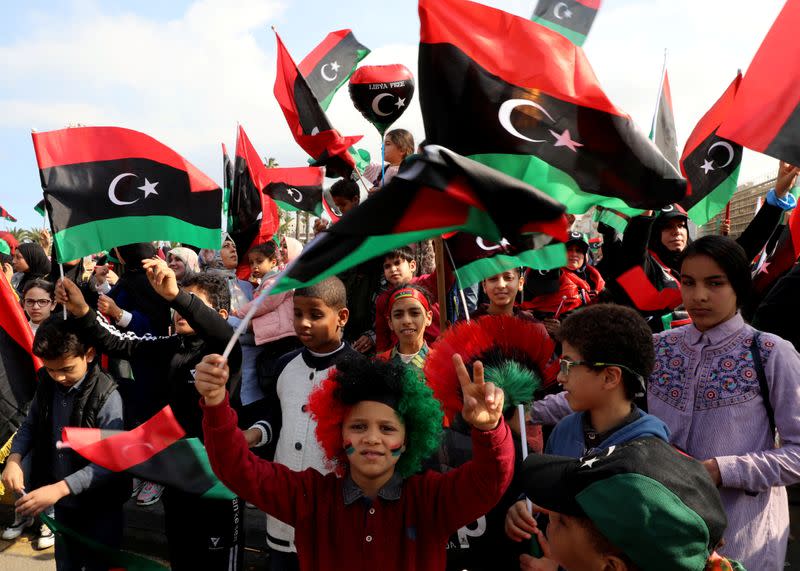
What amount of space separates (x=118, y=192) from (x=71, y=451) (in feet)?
4.64

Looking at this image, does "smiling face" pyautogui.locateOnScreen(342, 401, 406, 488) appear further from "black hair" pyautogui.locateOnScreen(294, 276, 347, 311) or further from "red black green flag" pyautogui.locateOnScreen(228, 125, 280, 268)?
"red black green flag" pyautogui.locateOnScreen(228, 125, 280, 268)

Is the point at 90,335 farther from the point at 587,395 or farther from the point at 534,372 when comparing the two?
the point at 587,395

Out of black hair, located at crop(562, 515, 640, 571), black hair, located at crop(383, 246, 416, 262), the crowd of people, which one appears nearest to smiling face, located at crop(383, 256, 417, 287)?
black hair, located at crop(383, 246, 416, 262)

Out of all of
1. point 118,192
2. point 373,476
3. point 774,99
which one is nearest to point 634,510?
point 373,476

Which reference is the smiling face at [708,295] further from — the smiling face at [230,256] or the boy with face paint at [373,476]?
the smiling face at [230,256]

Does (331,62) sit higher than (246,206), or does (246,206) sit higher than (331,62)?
(331,62)

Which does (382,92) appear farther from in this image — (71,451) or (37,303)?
(71,451)

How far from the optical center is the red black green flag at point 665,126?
4.45 meters

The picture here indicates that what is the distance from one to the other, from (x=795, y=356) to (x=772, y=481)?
0.45m

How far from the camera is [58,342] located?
3340 mm

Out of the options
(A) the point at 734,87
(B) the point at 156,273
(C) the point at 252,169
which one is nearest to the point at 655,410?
(B) the point at 156,273

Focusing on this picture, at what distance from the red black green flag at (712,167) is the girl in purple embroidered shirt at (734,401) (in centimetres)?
186

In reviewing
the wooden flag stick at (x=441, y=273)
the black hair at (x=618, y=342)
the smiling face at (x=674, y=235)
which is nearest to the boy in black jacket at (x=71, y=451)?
the wooden flag stick at (x=441, y=273)

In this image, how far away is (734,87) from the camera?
4.29 metres
